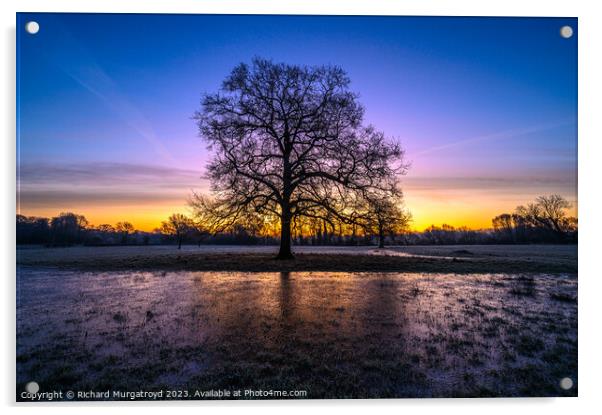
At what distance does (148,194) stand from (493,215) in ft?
25.5

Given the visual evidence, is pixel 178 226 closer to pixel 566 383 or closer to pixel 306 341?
pixel 306 341

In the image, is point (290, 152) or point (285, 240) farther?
point (285, 240)

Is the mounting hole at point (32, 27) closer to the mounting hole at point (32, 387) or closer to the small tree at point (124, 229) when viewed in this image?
the small tree at point (124, 229)

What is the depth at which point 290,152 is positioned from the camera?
12562 mm

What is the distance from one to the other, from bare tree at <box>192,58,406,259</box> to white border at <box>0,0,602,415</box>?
8.06 feet

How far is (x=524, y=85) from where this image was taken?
6.98 m

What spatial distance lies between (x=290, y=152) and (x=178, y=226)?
4278mm

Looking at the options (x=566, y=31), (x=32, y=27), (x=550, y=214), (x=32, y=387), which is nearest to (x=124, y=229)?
(x=32, y=27)

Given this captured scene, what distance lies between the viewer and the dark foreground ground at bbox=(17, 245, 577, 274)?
10.5m

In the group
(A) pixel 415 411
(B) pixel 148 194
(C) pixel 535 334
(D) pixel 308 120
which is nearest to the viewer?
(A) pixel 415 411

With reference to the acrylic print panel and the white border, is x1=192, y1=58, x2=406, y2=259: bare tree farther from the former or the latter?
the white border
